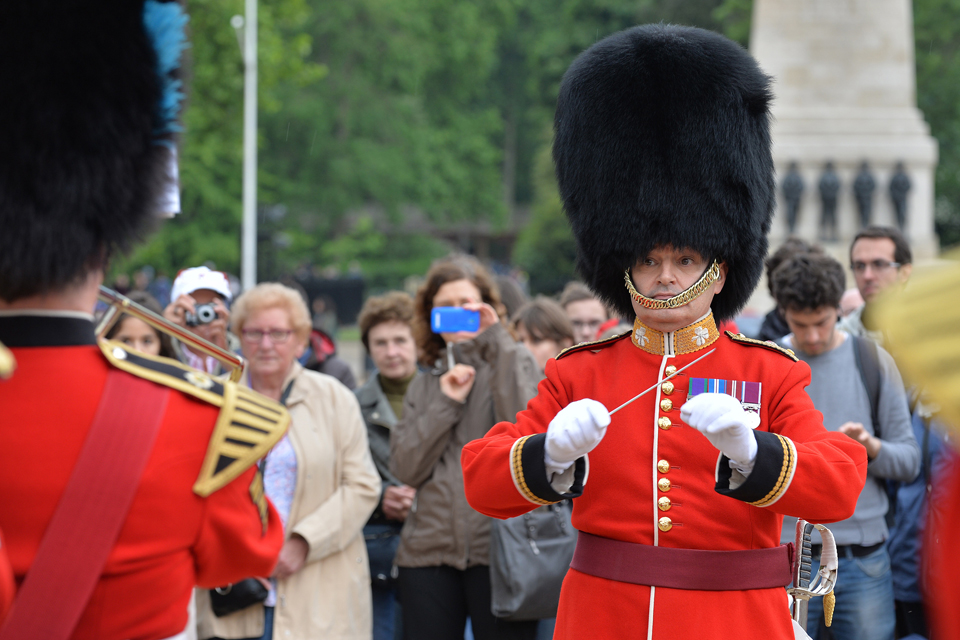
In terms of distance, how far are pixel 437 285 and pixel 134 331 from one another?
1404 millimetres

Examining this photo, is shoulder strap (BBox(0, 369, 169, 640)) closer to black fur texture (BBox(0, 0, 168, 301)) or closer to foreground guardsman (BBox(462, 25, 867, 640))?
black fur texture (BBox(0, 0, 168, 301))

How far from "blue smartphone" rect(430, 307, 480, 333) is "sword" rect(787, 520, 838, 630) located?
1785mm

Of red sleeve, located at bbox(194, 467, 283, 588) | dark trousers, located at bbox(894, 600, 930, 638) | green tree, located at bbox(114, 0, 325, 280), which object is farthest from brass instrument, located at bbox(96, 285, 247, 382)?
green tree, located at bbox(114, 0, 325, 280)

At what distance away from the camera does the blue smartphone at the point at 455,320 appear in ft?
14.0

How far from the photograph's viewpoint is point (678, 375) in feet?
8.68

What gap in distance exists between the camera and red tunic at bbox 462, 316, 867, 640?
2.35 metres

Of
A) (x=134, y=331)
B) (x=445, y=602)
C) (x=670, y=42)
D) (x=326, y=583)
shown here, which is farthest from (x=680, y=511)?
(x=134, y=331)

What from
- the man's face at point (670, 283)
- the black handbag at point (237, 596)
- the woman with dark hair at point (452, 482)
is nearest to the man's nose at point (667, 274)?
the man's face at point (670, 283)

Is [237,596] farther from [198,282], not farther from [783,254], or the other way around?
[783,254]

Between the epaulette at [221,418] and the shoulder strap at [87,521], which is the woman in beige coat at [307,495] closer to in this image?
the epaulette at [221,418]

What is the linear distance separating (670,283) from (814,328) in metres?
1.73

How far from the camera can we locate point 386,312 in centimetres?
517

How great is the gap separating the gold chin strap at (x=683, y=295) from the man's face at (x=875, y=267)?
2.83 metres

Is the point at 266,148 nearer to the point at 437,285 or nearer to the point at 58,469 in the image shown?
the point at 437,285
